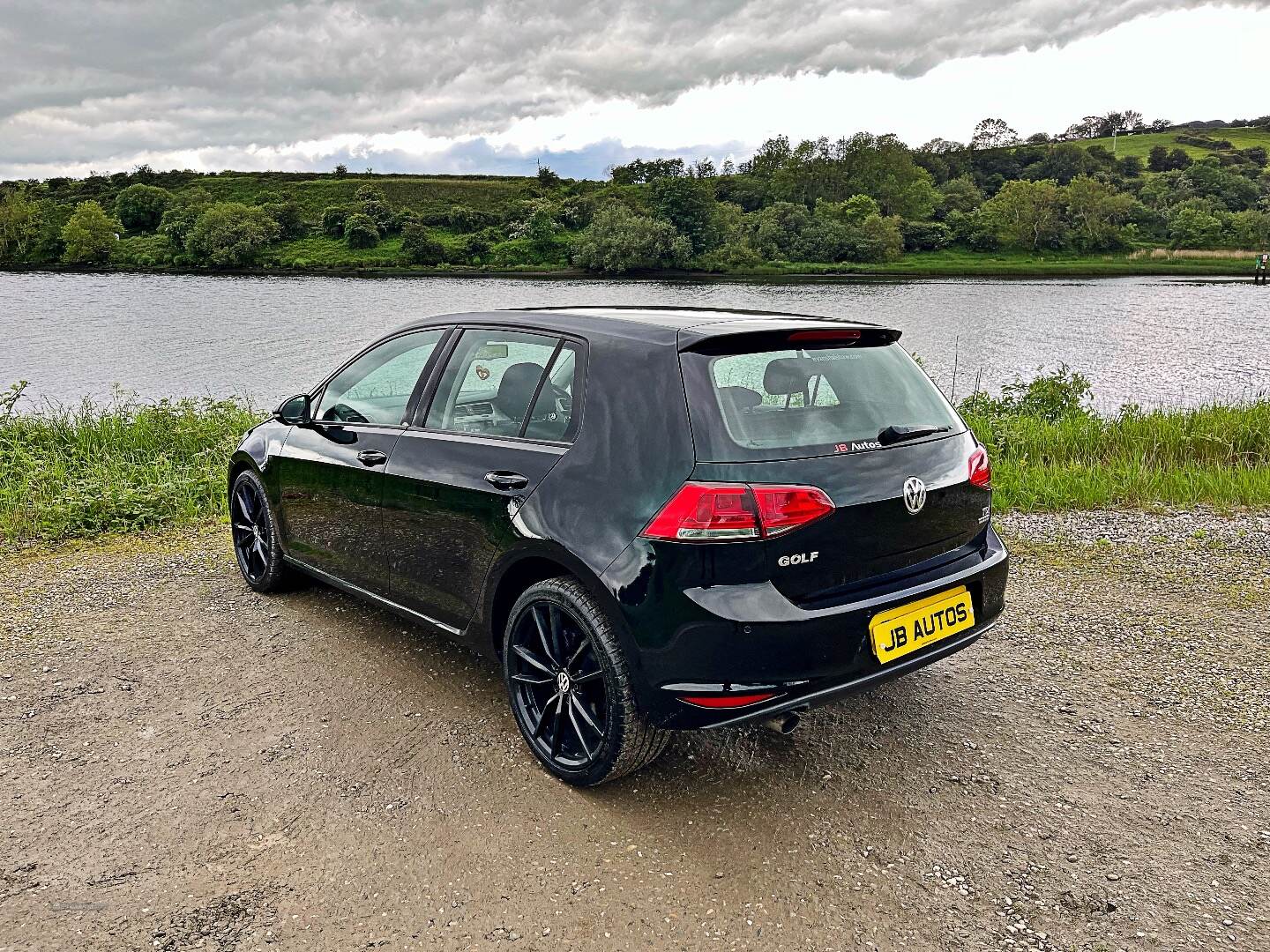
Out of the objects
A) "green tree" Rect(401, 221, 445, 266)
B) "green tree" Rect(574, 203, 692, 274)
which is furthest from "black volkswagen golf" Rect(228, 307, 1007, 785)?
"green tree" Rect(401, 221, 445, 266)

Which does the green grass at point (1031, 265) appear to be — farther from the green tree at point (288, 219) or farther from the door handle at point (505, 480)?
the door handle at point (505, 480)

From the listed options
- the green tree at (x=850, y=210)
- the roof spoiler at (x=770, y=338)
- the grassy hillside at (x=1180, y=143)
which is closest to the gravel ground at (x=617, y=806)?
the roof spoiler at (x=770, y=338)

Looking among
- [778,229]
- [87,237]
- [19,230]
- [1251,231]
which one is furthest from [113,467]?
[1251,231]

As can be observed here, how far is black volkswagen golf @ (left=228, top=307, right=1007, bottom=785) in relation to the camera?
2.73 meters

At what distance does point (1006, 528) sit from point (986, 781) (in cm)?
381

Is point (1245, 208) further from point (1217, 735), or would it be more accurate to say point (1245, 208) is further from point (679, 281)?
point (1217, 735)

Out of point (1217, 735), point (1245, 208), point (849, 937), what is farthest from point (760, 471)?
point (1245, 208)

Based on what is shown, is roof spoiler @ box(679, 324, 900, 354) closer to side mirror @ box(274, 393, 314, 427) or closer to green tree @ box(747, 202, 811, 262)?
side mirror @ box(274, 393, 314, 427)

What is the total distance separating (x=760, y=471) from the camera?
2744 millimetres

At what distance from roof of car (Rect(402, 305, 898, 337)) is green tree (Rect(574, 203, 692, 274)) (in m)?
61.0

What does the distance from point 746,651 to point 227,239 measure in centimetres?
7684

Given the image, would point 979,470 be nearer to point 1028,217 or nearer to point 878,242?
point 878,242

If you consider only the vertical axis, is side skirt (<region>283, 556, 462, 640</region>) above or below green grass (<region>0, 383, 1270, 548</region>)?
above

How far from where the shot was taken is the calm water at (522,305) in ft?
79.3
